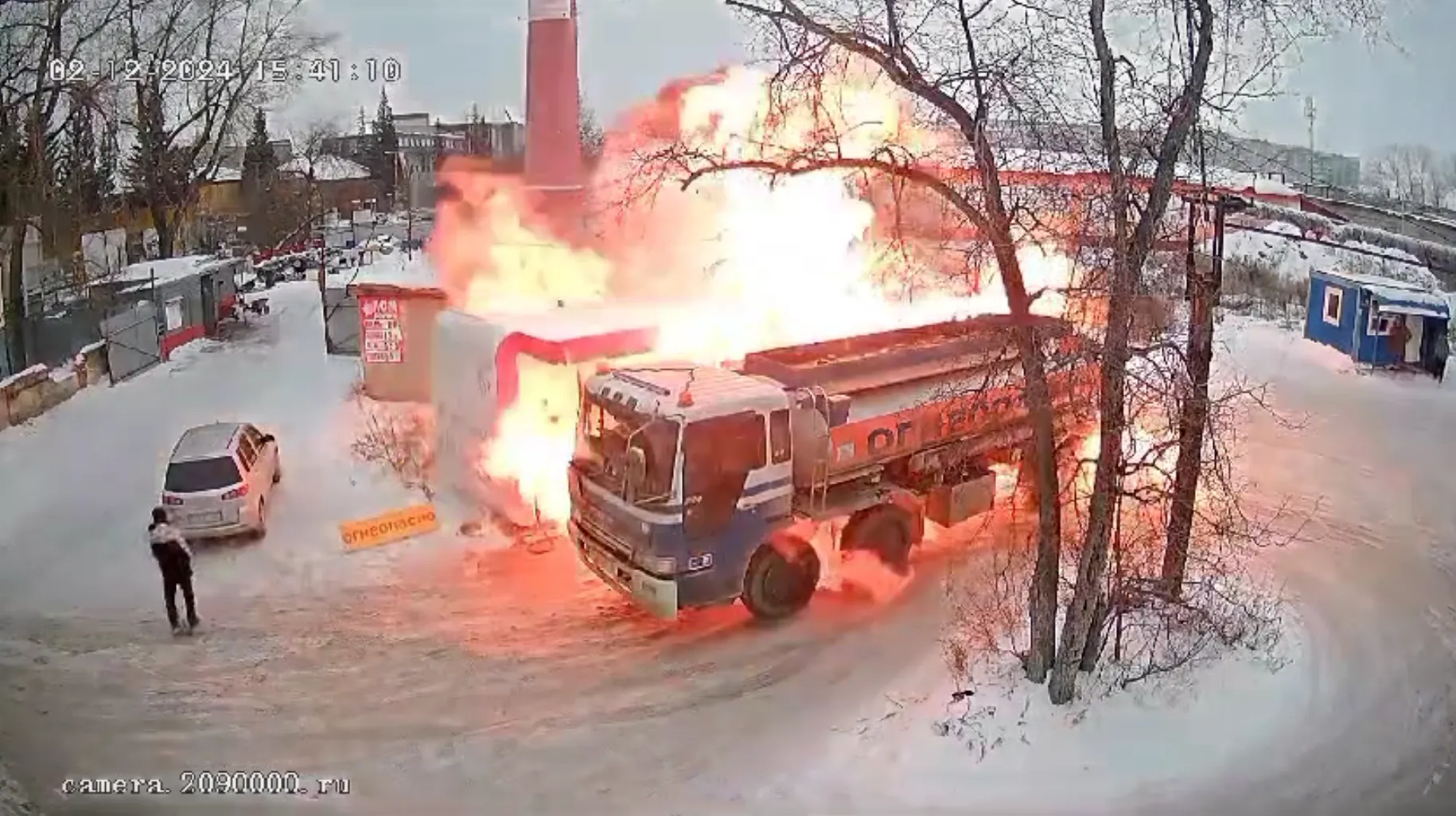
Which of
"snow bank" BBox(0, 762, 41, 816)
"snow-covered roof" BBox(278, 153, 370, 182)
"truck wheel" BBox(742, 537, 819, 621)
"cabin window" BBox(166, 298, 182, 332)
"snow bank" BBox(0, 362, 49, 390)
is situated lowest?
"snow bank" BBox(0, 762, 41, 816)

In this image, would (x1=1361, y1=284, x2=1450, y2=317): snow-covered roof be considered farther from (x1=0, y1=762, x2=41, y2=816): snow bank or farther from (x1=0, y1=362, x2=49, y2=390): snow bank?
(x1=0, y1=362, x2=49, y2=390): snow bank

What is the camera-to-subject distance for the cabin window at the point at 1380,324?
2492cm

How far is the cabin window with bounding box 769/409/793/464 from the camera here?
484 inches

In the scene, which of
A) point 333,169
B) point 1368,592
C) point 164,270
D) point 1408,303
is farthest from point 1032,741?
point 333,169

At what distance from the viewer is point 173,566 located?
40.9 feet

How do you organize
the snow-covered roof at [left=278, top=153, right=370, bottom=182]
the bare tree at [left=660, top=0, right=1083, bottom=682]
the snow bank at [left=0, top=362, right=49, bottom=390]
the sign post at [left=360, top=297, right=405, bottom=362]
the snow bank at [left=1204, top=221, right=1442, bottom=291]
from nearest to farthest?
the bare tree at [left=660, top=0, right=1083, bottom=682] → the snow bank at [left=0, top=362, right=49, bottom=390] → the sign post at [left=360, top=297, right=405, bottom=362] → the snow bank at [left=1204, top=221, right=1442, bottom=291] → the snow-covered roof at [left=278, top=153, right=370, bottom=182]

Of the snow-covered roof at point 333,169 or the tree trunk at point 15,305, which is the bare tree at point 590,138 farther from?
the snow-covered roof at point 333,169

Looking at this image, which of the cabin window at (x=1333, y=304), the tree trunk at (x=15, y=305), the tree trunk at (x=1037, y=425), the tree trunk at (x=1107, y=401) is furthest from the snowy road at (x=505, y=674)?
the cabin window at (x=1333, y=304)

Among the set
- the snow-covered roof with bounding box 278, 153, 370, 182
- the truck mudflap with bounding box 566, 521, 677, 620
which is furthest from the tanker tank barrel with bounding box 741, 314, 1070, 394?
the snow-covered roof with bounding box 278, 153, 370, 182

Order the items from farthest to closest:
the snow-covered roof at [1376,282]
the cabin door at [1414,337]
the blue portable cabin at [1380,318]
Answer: the snow-covered roof at [1376,282] < the cabin door at [1414,337] < the blue portable cabin at [1380,318]

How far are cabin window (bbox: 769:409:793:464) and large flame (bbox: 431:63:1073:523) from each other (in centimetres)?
195

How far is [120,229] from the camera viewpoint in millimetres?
42500

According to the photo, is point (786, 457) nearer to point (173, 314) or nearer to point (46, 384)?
point (46, 384)

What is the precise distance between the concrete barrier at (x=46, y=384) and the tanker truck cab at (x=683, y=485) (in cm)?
1362
